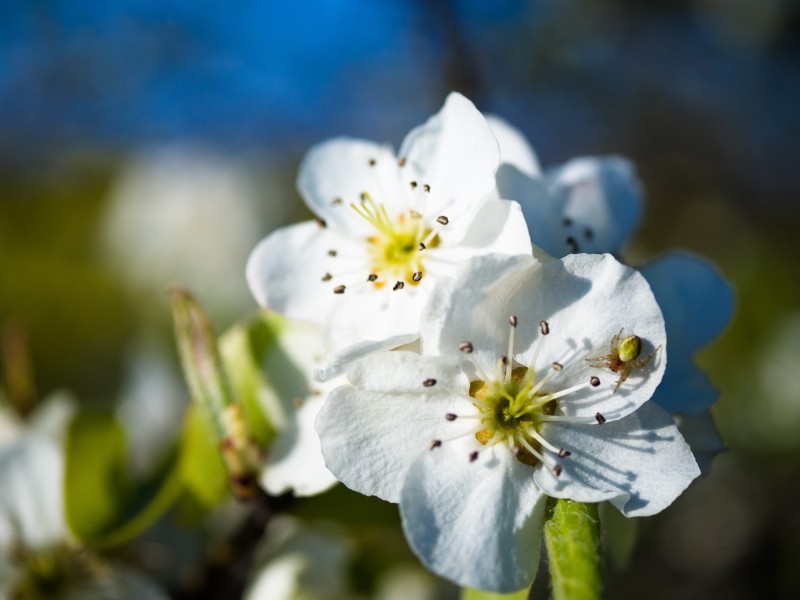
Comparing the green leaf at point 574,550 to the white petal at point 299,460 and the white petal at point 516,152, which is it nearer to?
the white petal at point 299,460

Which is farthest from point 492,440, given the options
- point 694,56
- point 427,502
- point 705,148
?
point 694,56

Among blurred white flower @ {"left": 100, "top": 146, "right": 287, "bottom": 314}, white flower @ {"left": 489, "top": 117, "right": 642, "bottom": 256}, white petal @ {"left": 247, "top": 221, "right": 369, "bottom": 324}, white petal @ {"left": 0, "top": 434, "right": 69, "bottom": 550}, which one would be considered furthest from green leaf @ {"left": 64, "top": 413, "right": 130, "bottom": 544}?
blurred white flower @ {"left": 100, "top": 146, "right": 287, "bottom": 314}

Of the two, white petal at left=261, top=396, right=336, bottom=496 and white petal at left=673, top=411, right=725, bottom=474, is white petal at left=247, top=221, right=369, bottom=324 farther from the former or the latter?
white petal at left=673, top=411, right=725, bottom=474

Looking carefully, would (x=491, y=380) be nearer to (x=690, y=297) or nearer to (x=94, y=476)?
(x=690, y=297)

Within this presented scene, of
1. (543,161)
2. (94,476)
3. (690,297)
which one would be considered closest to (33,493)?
(94,476)

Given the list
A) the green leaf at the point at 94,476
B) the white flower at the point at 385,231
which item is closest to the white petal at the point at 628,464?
the white flower at the point at 385,231

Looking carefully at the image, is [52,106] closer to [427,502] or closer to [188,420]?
[188,420]
